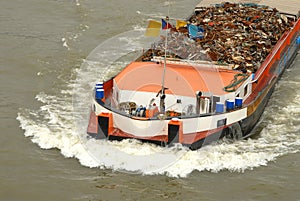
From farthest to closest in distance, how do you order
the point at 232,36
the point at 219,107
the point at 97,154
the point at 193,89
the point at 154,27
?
1. the point at 232,36
2. the point at 154,27
3. the point at 193,89
4. the point at 219,107
5. the point at 97,154

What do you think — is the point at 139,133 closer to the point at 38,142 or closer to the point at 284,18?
the point at 38,142

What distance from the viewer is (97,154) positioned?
49.7ft

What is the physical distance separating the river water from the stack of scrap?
160 cm

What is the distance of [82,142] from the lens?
1565 centimetres

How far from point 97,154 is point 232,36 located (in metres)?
6.59

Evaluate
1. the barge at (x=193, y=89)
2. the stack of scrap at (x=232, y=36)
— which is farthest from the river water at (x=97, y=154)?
the stack of scrap at (x=232, y=36)

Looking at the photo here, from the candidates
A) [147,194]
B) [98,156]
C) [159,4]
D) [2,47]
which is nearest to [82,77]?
[2,47]

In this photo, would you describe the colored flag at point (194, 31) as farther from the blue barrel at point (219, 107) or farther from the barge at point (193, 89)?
the blue barrel at point (219, 107)

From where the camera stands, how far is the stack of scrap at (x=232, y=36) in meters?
17.8

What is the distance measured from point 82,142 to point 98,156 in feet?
2.46

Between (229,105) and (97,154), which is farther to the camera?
(229,105)

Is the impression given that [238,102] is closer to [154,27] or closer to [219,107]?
[219,107]

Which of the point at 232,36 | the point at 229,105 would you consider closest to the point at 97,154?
the point at 229,105

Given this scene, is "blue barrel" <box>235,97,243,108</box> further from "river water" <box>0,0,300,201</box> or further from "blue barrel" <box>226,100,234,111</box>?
"river water" <box>0,0,300,201</box>
